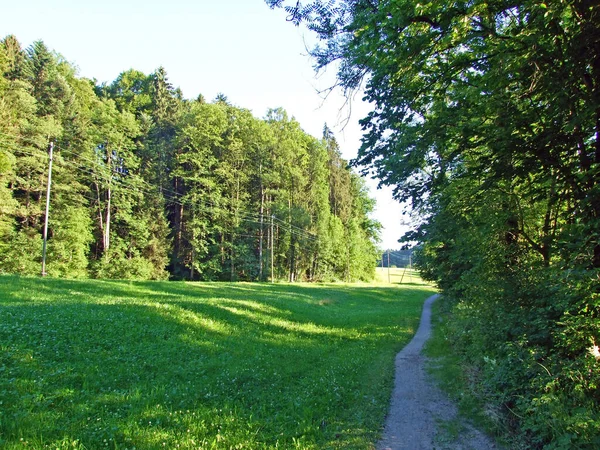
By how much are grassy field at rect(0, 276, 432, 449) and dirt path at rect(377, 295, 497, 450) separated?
1.05ft

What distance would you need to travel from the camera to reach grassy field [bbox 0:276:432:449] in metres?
4.62

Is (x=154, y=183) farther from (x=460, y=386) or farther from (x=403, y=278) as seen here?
(x=403, y=278)

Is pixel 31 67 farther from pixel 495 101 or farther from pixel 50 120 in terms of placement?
pixel 495 101

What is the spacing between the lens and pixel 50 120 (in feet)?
106

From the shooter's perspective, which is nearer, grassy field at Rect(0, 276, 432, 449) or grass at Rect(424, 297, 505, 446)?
grassy field at Rect(0, 276, 432, 449)

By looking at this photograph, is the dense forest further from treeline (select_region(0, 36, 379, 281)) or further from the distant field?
the distant field

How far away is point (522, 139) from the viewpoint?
4.74 metres

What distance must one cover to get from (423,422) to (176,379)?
476 cm

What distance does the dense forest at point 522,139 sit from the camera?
3.96 m

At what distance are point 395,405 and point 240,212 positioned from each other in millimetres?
40900

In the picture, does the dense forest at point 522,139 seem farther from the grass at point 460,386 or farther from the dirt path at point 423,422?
the dirt path at point 423,422

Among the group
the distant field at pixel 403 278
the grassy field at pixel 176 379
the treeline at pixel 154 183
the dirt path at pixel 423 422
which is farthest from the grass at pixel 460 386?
the distant field at pixel 403 278

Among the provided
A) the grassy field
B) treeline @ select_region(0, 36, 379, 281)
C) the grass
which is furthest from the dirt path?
treeline @ select_region(0, 36, 379, 281)

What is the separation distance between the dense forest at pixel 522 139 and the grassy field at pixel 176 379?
2.51m
